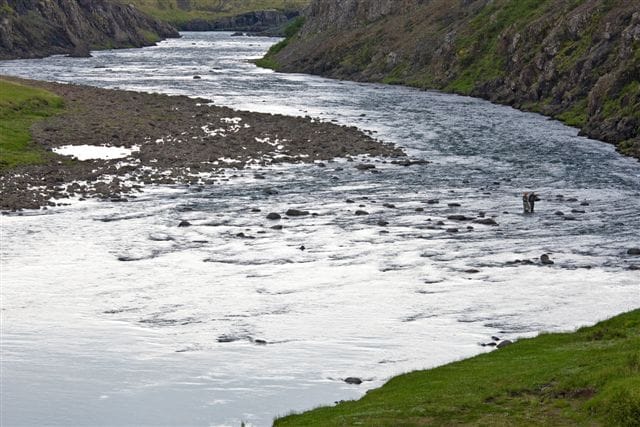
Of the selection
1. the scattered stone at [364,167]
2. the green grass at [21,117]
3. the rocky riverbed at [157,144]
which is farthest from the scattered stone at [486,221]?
the green grass at [21,117]

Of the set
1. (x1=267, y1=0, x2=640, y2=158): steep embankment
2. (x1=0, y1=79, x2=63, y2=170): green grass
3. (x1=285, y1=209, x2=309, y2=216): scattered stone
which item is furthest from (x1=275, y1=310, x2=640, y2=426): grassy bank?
(x1=267, y1=0, x2=640, y2=158): steep embankment

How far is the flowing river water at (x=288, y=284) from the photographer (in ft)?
122

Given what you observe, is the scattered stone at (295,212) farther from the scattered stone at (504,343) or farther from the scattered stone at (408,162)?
the scattered stone at (504,343)

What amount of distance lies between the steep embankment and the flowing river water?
77.5 ft

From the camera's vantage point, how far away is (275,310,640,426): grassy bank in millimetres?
27953

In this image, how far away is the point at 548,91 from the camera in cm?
13075

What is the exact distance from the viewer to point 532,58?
14050 cm

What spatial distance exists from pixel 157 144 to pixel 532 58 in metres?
66.3

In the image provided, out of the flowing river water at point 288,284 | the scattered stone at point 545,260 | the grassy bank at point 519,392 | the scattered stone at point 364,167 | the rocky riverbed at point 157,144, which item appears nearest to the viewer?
the grassy bank at point 519,392

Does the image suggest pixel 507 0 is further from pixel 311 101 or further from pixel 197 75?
pixel 197 75

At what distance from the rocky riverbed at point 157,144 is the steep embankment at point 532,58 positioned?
2834 centimetres

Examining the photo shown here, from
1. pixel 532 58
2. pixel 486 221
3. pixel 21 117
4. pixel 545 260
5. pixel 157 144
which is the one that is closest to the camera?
pixel 545 260

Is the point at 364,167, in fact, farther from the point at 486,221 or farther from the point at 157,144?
the point at 486,221

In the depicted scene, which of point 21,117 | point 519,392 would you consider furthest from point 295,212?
point 21,117
